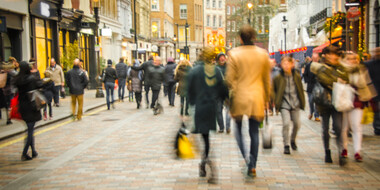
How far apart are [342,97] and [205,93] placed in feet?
7.25

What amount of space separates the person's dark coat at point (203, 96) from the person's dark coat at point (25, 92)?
3.30 meters

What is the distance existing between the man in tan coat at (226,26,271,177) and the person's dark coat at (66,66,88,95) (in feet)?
28.6

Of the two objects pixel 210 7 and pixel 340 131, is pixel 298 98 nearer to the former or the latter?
pixel 340 131

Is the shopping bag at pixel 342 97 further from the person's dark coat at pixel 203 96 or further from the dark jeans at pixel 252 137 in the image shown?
the person's dark coat at pixel 203 96

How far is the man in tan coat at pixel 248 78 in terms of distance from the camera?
6016 millimetres

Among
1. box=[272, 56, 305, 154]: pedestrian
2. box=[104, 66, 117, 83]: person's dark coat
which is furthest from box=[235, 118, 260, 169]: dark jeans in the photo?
box=[104, 66, 117, 83]: person's dark coat

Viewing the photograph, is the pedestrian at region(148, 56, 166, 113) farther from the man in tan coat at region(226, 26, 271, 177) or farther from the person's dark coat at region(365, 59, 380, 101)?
the man in tan coat at region(226, 26, 271, 177)

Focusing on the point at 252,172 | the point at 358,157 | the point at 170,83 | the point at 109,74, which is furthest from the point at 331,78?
the point at 109,74

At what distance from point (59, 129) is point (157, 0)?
57.2 metres

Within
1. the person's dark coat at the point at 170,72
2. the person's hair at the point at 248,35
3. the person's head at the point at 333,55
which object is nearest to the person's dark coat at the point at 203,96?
the person's hair at the point at 248,35

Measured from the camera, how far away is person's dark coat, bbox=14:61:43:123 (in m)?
8.18

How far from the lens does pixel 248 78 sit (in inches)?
237

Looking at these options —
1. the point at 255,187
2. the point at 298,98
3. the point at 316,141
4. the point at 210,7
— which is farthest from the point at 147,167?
the point at 210,7

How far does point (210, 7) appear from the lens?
98750mm
